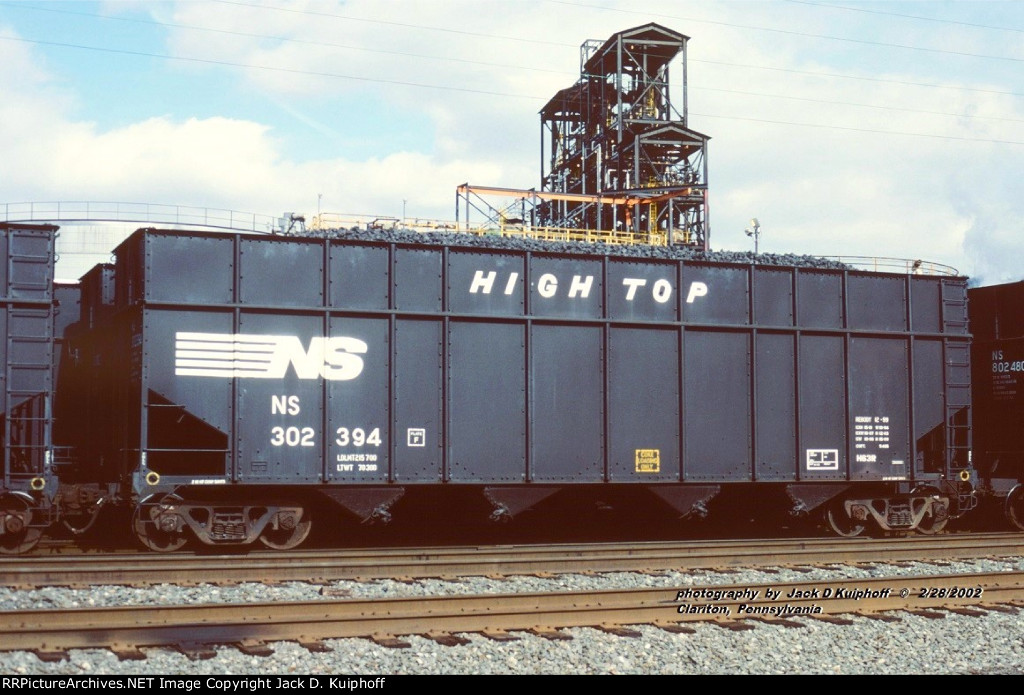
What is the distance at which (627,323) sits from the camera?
14.8m

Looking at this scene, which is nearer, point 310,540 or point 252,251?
point 252,251

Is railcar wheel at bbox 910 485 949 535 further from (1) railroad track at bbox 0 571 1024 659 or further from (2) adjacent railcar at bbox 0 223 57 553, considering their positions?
(2) adjacent railcar at bbox 0 223 57 553

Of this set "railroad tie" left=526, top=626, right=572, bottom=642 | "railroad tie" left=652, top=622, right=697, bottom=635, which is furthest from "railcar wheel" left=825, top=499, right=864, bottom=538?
"railroad tie" left=526, top=626, right=572, bottom=642

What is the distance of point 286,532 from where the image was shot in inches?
552

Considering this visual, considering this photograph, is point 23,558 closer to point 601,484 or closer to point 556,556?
point 556,556

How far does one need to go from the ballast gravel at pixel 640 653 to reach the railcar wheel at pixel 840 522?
6.19 m

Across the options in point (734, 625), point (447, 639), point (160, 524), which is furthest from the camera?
point (160, 524)

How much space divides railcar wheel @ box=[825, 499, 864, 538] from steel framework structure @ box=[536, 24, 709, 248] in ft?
122

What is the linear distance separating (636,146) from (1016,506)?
4017 centimetres

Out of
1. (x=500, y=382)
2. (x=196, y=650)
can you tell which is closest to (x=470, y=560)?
(x=500, y=382)

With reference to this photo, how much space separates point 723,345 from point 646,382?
1406 mm

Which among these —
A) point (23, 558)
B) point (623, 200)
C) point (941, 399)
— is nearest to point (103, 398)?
point (23, 558)

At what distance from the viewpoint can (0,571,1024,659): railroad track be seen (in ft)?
26.1

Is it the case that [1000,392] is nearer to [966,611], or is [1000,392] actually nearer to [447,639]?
[966,611]
